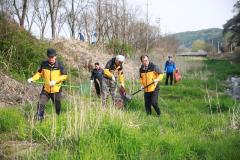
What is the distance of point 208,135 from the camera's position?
25.3ft

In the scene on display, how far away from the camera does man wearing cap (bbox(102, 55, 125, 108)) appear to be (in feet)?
35.7

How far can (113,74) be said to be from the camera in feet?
36.7

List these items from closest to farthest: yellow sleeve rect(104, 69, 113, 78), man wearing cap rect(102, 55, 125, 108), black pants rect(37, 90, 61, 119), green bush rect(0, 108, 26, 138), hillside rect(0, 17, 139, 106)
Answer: green bush rect(0, 108, 26, 138)
black pants rect(37, 90, 61, 119)
yellow sleeve rect(104, 69, 113, 78)
man wearing cap rect(102, 55, 125, 108)
hillside rect(0, 17, 139, 106)

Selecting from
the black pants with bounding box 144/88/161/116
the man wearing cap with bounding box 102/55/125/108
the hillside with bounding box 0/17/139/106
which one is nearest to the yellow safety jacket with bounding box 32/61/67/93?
the hillside with bounding box 0/17/139/106

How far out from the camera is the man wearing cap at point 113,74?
428 inches

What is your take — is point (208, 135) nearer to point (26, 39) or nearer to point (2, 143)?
point (2, 143)

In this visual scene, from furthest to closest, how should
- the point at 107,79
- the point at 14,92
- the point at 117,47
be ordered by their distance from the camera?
the point at 117,47, the point at 14,92, the point at 107,79

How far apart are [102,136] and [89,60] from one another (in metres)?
16.0

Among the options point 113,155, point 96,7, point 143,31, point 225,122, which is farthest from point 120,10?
point 113,155

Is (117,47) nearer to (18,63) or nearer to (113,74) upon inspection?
(18,63)

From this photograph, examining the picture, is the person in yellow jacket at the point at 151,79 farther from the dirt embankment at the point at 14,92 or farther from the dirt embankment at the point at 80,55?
the dirt embankment at the point at 80,55

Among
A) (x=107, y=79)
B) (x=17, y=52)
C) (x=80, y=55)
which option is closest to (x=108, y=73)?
(x=107, y=79)

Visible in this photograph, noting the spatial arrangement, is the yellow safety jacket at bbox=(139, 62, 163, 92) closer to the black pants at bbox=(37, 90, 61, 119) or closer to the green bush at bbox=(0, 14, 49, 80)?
the black pants at bbox=(37, 90, 61, 119)

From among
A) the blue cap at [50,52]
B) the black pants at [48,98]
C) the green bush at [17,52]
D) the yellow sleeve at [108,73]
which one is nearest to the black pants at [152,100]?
the yellow sleeve at [108,73]
